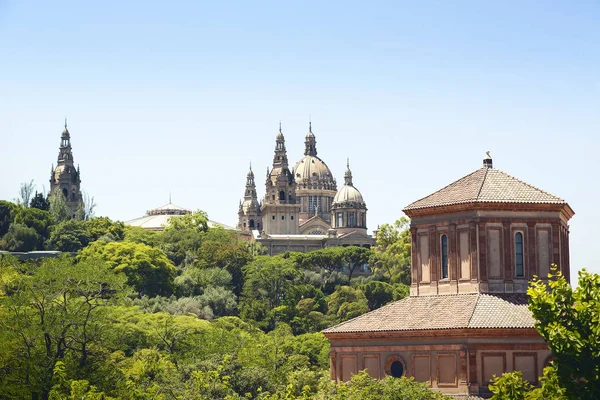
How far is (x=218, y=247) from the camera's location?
174 meters

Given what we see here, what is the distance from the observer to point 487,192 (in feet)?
231

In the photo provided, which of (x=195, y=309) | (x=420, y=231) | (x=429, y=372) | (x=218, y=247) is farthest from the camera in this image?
(x=218, y=247)

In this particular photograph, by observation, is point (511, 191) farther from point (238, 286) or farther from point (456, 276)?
point (238, 286)

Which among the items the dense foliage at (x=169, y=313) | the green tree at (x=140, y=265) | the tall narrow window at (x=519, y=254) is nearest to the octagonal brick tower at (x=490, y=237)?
the tall narrow window at (x=519, y=254)

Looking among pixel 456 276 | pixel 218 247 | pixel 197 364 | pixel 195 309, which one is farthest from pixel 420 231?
pixel 218 247

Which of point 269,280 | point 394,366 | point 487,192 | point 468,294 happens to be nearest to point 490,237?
point 487,192

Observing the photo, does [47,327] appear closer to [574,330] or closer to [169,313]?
[574,330]

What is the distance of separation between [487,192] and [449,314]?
6.43 meters

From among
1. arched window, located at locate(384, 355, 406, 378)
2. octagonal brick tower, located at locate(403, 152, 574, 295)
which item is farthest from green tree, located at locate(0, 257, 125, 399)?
octagonal brick tower, located at locate(403, 152, 574, 295)

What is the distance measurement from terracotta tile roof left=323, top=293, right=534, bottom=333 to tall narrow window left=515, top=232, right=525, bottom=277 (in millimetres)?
1196

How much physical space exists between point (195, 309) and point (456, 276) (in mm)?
76960

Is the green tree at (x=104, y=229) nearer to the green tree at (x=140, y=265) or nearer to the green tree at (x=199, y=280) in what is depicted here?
the green tree at (x=199, y=280)

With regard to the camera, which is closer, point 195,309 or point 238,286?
point 195,309

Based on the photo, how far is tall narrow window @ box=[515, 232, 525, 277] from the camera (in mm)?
69625
